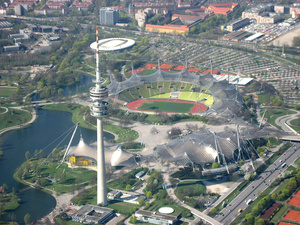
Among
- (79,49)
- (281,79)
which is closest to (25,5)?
(79,49)

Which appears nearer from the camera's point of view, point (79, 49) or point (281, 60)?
point (281, 60)

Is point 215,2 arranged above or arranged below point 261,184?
above

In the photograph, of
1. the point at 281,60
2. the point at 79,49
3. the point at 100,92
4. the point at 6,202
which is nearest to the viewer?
the point at 100,92

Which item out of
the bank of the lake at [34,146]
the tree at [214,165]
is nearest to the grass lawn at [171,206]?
the tree at [214,165]

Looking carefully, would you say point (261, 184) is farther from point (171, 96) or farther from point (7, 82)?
point (7, 82)

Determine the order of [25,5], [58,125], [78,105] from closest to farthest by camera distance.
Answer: [58,125]
[78,105]
[25,5]

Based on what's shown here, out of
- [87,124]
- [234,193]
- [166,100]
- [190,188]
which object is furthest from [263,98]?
[190,188]

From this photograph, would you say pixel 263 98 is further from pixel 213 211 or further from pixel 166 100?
pixel 213 211
